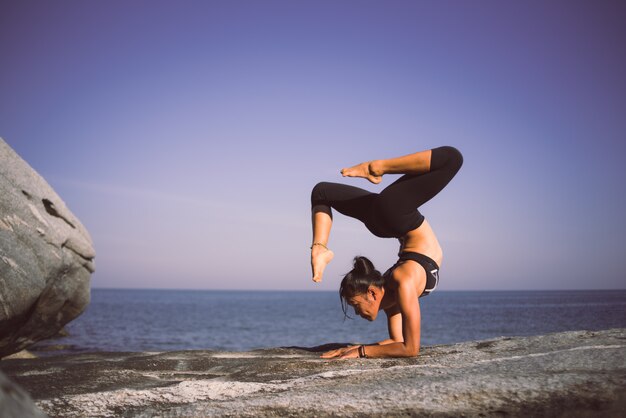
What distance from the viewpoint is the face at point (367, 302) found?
4824mm

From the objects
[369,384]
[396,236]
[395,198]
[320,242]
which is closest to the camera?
[369,384]

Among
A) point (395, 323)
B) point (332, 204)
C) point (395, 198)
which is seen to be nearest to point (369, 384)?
point (395, 323)

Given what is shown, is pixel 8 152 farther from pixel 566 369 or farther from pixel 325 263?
pixel 566 369

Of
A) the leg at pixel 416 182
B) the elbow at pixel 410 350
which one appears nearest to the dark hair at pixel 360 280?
the leg at pixel 416 182

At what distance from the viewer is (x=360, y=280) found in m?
4.80

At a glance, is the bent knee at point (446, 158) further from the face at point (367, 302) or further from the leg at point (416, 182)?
the face at point (367, 302)

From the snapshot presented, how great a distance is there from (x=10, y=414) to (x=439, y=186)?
4.35 meters

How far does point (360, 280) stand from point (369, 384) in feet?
5.48

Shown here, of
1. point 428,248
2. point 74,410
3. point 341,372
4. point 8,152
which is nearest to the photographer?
point 74,410

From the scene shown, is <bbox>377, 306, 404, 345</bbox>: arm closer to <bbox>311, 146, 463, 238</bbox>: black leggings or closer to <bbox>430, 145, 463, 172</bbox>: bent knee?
<bbox>311, 146, 463, 238</bbox>: black leggings

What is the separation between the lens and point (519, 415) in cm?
254

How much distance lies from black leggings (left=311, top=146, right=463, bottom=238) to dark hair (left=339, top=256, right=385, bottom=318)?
20.7 inches

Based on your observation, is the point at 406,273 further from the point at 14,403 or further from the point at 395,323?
the point at 14,403

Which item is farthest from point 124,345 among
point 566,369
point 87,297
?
point 566,369
